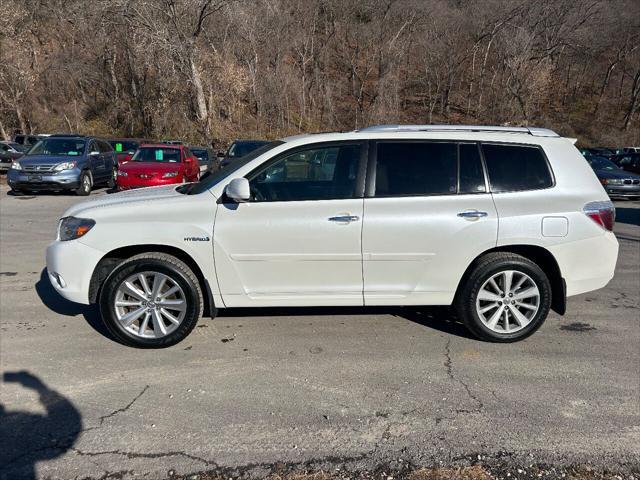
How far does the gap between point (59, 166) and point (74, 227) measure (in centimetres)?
1121

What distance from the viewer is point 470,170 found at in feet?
14.1

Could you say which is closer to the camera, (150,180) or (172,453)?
(172,453)

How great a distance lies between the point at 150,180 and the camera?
1296 centimetres

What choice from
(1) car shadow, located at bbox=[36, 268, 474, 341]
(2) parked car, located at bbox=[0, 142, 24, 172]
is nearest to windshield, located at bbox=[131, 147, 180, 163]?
(2) parked car, located at bbox=[0, 142, 24, 172]

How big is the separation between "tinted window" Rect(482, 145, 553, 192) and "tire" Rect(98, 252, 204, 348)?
2.81m

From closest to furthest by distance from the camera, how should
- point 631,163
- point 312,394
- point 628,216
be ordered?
1. point 312,394
2. point 628,216
3. point 631,163

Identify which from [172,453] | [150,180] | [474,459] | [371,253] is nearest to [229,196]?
[371,253]

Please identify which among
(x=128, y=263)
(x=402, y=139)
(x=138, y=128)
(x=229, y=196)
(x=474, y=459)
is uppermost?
(x=138, y=128)

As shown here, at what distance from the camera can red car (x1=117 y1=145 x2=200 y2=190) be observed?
42.6ft

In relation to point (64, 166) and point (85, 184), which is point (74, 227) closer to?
point (64, 166)

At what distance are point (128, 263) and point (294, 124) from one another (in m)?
36.6

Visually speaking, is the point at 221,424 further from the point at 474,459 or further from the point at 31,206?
the point at 31,206

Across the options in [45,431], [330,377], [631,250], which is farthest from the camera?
[631,250]

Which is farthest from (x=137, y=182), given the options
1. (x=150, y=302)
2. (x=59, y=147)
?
(x=150, y=302)
